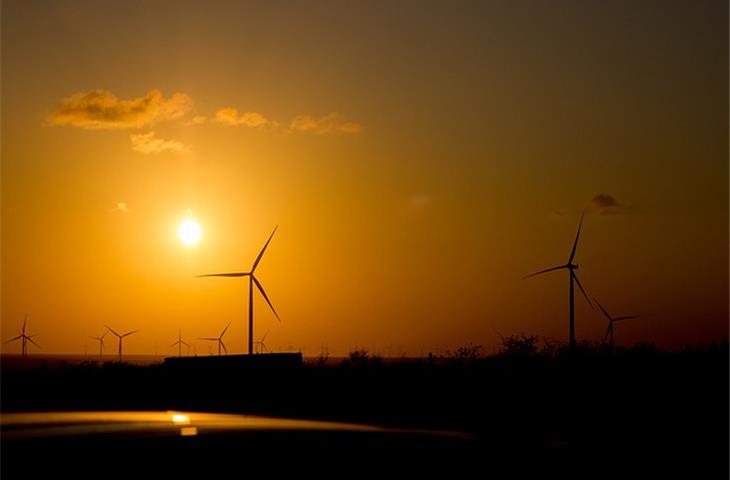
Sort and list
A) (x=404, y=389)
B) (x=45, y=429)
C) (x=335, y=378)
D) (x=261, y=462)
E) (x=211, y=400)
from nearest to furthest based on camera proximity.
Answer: (x=261, y=462)
(x=45, y=429)
(x=211, y=400)
(x=404, y=389)
(x=335, y=378)

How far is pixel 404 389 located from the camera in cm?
6134

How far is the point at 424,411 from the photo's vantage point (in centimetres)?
5209

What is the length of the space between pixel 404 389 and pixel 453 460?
54812 mm

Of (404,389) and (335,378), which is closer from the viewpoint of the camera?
(404,389)

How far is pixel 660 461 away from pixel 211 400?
2023 inches

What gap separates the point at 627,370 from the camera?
6197cm

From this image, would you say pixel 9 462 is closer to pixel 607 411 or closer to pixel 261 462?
pixel 261 462

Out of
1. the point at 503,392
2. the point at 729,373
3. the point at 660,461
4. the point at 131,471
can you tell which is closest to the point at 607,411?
the point at 503,392

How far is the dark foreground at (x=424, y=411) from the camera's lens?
22.6ft

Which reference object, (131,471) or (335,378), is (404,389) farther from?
(131,471)

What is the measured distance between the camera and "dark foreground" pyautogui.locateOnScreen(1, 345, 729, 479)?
688 centimetres

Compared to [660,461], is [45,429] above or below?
above

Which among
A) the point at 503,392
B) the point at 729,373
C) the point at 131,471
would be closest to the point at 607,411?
the point at 503,392

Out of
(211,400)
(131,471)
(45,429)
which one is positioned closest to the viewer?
(131,471)
